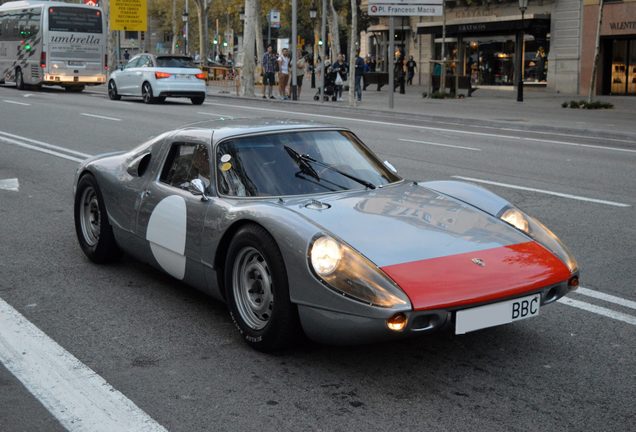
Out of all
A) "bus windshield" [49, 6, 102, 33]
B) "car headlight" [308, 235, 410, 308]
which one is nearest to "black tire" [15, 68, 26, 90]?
"bus windshield" [49, 6, 102, 33]

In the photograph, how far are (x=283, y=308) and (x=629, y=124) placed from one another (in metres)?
19.5

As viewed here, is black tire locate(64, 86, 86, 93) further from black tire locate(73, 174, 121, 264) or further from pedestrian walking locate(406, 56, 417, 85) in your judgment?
black tire locate(73, 174, 121, 264)

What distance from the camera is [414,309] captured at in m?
4.22

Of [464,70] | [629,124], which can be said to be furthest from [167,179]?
[464,70]

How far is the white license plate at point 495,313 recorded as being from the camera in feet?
14.2

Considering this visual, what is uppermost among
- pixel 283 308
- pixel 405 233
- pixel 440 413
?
pixel 405 233

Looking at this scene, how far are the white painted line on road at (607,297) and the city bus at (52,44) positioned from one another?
105 feet

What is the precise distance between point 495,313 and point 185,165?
8.10ft

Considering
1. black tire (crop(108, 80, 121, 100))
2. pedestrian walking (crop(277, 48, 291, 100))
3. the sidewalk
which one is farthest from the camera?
pedestrian walking (crop(277, 48, 291, 100))

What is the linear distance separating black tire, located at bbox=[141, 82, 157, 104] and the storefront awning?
19.4 meters

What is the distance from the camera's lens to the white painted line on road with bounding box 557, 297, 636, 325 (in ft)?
17.9

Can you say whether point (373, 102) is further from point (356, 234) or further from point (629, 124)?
point (356, 234)

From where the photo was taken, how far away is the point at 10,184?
1106 centimetres

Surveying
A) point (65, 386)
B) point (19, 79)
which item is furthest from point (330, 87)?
point (65, 386)
